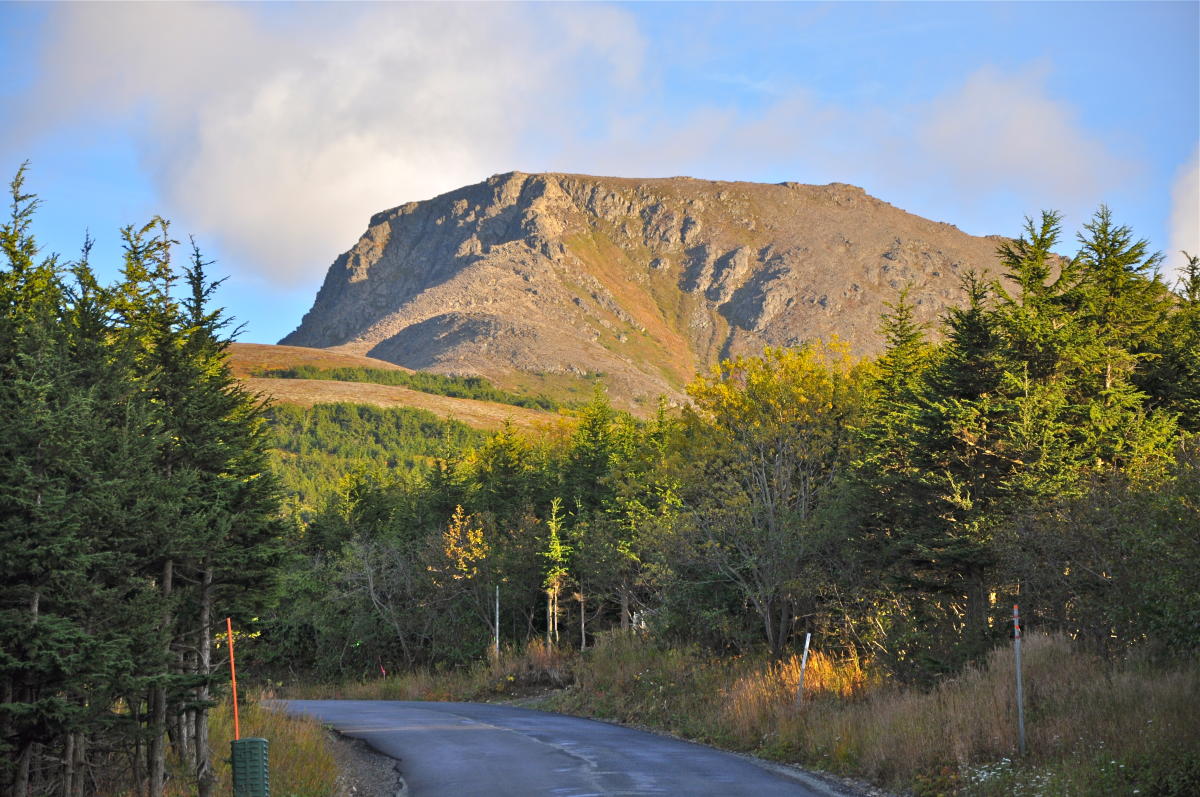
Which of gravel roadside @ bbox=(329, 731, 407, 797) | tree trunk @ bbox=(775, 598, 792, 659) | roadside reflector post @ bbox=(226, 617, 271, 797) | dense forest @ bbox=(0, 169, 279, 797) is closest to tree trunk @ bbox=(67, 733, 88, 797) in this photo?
dense forest @ bbox=(0, 169, 279, 797)

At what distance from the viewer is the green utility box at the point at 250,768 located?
14.0 meters

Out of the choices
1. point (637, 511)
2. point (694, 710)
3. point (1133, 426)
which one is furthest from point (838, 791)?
point (637, 511)

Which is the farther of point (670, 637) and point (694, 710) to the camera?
point (670, 637)

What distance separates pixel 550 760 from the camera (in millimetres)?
18266

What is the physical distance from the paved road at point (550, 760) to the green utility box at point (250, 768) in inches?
96.4

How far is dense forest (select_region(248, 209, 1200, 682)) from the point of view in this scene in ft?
53.5

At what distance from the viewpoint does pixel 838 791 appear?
46.7 ft

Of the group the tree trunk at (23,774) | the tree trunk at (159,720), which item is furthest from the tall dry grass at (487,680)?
the tree trunk at (23,774)

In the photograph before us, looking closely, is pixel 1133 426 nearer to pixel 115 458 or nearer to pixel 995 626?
pixel 995 626

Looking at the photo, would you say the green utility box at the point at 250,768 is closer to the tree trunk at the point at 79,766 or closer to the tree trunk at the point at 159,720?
the tree trunk at the point at 159,720

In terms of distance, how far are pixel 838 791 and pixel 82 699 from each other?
1091 cm

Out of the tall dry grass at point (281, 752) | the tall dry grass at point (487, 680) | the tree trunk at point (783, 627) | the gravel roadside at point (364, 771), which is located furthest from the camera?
the tall dry grass at point (487, 680)

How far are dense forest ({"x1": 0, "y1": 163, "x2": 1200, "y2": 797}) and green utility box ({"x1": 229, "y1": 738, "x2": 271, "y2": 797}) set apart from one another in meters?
1.63

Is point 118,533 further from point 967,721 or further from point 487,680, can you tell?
point 487,680
